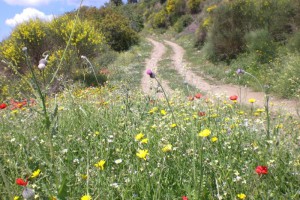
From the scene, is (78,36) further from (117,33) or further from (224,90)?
(117,33)

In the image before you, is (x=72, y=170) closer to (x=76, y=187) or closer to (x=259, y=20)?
(x=76, y=187)

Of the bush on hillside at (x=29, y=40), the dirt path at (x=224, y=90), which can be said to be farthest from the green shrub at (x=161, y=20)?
the bush on hillside at (x=29, y=40)

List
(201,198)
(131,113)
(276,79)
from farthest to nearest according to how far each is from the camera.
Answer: (276,79) < (131,113) < (201,198)

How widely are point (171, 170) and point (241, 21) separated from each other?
44.5 feet

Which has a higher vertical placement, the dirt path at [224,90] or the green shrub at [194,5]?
the green shrub at [194,5]

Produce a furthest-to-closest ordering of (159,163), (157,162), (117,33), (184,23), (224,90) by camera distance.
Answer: (184,23)
(117,33)
(224,90)
(157,162)
(159,163)

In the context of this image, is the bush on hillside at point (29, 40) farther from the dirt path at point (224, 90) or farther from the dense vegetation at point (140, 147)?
the dense vegetation at point (140, 147)

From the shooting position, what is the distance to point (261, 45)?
12.7 metres

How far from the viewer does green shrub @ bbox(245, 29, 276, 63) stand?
12227 mm

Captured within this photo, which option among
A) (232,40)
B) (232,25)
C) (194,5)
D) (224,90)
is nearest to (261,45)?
(232,40)

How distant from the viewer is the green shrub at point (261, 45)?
1223cm

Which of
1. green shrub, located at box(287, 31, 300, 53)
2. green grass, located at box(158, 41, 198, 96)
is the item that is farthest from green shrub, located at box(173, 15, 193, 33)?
green shrub, located at box(287, 31, 300, 53)

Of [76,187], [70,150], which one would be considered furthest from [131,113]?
[76,187]

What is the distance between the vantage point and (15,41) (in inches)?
545
